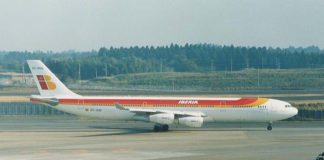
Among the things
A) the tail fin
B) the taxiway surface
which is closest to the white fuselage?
the taxiway surface

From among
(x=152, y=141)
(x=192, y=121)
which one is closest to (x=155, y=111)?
(x=192, y=121)

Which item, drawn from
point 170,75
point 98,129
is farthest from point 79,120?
point 170,75

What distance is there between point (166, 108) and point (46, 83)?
45.3ft

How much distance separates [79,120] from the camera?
248 ft

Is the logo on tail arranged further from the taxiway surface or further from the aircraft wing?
the aircraft wing

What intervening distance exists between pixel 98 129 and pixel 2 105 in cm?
2456

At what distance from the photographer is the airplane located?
62.8m

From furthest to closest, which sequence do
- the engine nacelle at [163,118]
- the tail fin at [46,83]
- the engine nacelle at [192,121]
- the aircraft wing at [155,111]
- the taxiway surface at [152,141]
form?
1. the tail fin at [46,83]
2. the aircraft wing at [155,111]
3. the engine nacelle at [163,118]
4. the engine nacelle at [192,121]
5. the taxiway surface at [152,141]

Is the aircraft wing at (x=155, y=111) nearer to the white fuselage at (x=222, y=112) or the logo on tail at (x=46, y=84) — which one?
the white fuselage at (x=222, y=112)

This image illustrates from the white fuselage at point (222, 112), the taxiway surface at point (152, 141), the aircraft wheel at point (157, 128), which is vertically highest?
the white fuselage at point (222, 112)

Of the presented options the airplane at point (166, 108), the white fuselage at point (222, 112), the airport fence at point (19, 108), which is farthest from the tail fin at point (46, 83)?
the airport fence at point (19, 108)

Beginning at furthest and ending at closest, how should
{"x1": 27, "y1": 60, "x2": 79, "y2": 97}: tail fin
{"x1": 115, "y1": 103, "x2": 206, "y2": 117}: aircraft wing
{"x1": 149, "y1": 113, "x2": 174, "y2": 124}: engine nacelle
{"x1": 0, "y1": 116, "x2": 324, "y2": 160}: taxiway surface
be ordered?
{"x1": 27, "y1": 60, "x2": 79, "y2": 97}: tail fin, {"x1": 115, "y1": 103, "x2": 206, "y2": 117}: aircraft wing, {"x1": 149, "y1": 113, "x2": 174, "y2": 124}: engine nacelle, {"x1": 0, "y1": 116, "x2": 324, "y2": 160}: taxiway surface

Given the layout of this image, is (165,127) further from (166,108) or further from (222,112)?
(222,112)

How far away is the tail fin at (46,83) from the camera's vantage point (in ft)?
215
